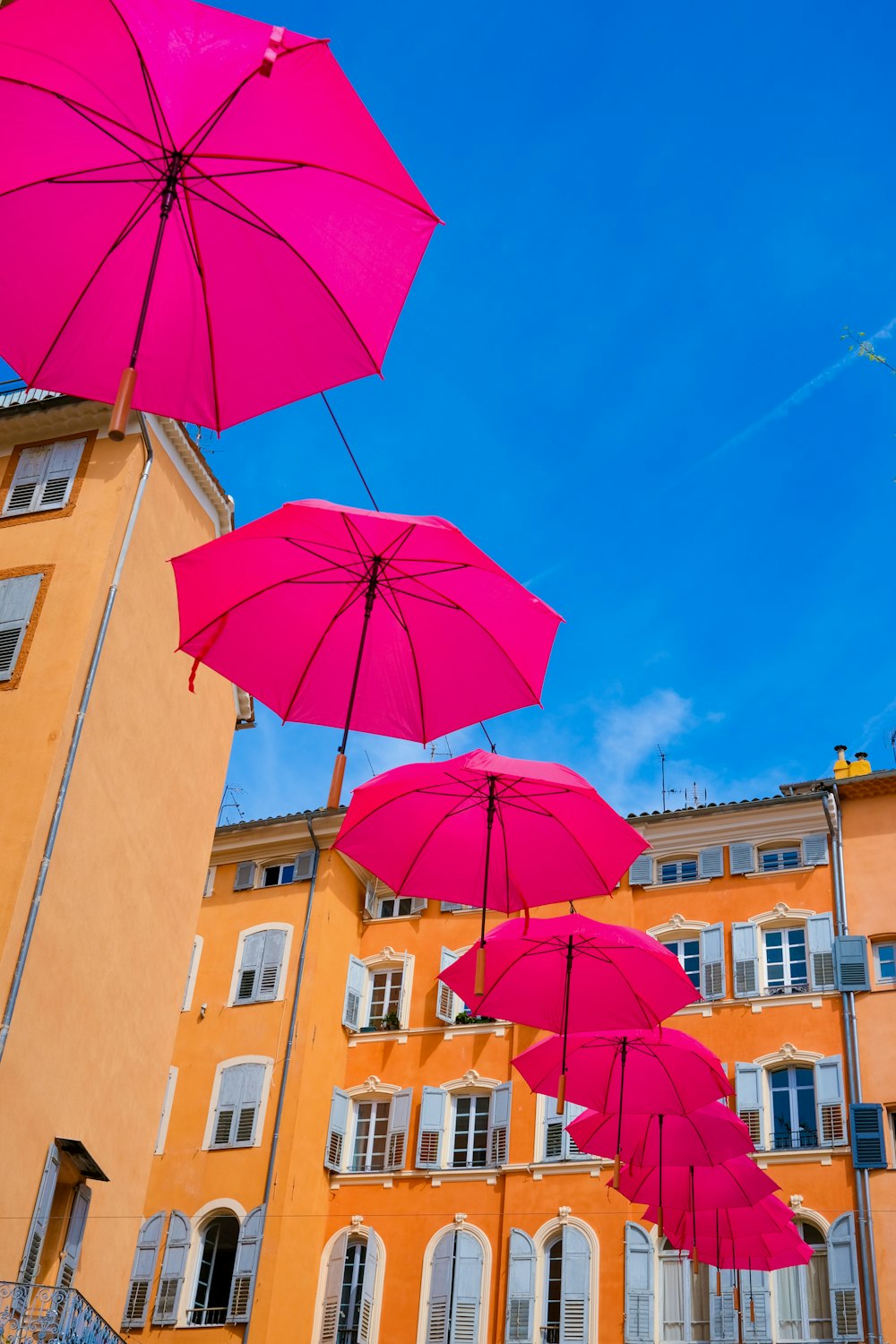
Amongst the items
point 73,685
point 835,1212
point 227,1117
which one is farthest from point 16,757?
point 835,1212

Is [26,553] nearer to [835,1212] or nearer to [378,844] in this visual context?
[378,844]

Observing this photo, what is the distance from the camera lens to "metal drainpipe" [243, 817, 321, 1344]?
89.4 ft

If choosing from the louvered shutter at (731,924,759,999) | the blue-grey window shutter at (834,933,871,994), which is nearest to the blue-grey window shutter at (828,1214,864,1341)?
the blue-grey window shutter at (834,933,871,994)

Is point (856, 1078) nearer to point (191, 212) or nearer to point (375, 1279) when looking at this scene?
point (375, 1279)

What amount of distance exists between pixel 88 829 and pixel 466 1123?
43.0 feet

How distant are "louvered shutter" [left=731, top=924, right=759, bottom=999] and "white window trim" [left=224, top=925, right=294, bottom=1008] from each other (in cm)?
950

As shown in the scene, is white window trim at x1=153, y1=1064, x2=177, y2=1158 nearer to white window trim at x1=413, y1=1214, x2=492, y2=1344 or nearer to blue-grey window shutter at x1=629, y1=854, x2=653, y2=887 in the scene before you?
white window trim at x1=413, y1=1214, x2=492, y2=1344

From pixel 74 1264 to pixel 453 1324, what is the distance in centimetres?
1070

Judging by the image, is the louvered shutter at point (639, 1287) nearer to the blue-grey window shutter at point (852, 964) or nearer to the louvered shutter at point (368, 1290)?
the louvered shutter at point (368, 1290)

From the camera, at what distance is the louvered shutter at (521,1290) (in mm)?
25641

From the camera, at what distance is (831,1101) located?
2527 centimetres

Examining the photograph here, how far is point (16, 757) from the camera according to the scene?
18.2 meters

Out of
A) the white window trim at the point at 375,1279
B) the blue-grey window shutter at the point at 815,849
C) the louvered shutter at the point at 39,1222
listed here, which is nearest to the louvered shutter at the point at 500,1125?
the white window trim at the point at 375,1279

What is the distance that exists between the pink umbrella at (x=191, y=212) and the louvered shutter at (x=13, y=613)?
11729 millimetres
